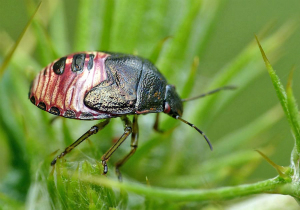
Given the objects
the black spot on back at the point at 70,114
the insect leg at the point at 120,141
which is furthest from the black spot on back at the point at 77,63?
the insect leg at the point at 120,141

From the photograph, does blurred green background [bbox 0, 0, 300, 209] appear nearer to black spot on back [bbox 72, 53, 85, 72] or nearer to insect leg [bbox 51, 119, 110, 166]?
insect leg [bbox 51, 119, 110, 166]

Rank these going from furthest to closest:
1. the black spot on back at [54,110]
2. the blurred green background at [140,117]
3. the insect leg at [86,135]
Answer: the blurred green background at [140,117] → the black spot on back at [54,110] → the insect leg at [86,135]

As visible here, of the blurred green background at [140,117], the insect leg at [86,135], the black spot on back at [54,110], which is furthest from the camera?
the blurred green background at [140,117]

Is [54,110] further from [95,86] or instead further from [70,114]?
[95,86]

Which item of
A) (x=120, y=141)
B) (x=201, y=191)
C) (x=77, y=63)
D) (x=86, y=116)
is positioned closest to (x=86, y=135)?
(x=86, y=116)

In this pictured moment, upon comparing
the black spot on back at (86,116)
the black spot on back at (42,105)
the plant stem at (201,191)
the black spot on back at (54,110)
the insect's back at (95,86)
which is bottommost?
the plant stem at (201,191)

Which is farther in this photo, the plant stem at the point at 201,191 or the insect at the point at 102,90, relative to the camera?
the insect at the point at 102,90

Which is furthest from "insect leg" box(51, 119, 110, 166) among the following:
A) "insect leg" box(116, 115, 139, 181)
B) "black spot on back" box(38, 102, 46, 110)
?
"black spot on back" box(38, 102, 46, 110)

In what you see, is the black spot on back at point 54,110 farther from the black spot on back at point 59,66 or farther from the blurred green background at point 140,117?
the black spot on back at point 59,66
